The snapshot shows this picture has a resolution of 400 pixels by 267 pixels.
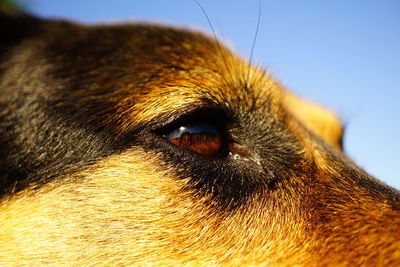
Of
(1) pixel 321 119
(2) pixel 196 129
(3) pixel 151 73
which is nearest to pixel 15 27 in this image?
(3) pixel 151 73

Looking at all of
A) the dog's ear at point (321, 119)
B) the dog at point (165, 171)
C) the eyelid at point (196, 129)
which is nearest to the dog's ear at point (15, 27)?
the dog at point (165, 171)

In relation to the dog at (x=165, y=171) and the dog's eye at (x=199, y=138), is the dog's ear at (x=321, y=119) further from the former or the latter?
the dog's eye at (x=199, y=138)

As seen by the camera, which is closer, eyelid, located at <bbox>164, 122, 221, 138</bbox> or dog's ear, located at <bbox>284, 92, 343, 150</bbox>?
eyelid, located at <bbox>164, 122, 221, 138</bbox>

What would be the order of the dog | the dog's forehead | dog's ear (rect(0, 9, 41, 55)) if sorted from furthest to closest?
1. dog's ear (rect(0, 9, 41, 55))
2. the dog's forehead
3. the dog

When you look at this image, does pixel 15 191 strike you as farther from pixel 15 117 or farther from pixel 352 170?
pixel 352 170

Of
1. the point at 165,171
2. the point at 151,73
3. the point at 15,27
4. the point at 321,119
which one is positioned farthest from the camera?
the point at 321,119

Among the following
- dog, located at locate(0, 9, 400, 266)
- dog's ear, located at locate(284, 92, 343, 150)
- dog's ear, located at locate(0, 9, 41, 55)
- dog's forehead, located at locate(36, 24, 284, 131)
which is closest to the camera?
dog, located at locate(0, 9, 400, 266)

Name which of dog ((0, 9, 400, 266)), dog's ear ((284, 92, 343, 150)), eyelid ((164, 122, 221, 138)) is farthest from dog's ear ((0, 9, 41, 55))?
dog's ear ((284, 92, 343, 150))

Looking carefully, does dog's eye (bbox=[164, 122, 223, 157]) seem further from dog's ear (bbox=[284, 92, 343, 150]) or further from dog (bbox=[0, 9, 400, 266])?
dog's ear (bbox=[284, 92, 343, 150])

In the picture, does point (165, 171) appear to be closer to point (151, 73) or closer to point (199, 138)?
point (199, 138)
